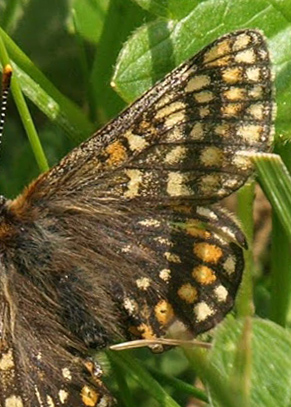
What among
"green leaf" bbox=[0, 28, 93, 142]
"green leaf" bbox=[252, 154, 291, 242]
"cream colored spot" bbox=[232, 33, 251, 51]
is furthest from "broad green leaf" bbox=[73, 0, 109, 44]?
"green leaf" bbox=[252, 154, 291, 242]

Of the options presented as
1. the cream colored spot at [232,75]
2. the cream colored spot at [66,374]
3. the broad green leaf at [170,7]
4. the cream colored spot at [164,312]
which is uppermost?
the broad green leaf at [170,7]

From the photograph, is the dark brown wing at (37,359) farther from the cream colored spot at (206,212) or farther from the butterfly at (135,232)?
the cream colored spot at (206,212)

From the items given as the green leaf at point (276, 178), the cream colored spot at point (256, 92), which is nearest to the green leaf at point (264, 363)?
the green leaf at point (276, 178)

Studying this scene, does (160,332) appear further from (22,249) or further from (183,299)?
(22,249)

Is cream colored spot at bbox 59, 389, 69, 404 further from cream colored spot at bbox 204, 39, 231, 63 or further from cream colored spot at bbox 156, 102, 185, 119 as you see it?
cream colored spot at bbox 204, 39, 231, 63

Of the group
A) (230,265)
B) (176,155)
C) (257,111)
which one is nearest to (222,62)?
(257,111)
